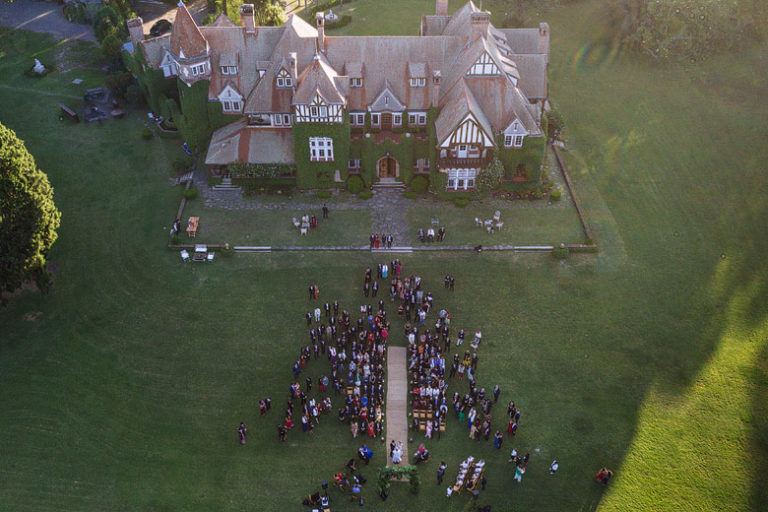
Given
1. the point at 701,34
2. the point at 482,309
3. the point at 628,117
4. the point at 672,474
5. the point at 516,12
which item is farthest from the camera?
the point at 516,12

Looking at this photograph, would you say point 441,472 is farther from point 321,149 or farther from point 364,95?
point 364,95

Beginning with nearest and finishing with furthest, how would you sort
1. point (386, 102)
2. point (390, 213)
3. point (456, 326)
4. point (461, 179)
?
point (456, 326), point (390, 213), point (386, 102), point (461, 179)

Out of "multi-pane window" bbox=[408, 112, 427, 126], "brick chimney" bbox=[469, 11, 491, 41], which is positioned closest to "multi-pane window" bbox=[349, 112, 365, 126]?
"multi-pane window" bbox=[408, 112, 427, 126]

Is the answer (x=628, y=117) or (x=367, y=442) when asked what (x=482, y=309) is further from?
(x=628, y=117)

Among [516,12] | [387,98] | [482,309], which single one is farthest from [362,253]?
[516,12]

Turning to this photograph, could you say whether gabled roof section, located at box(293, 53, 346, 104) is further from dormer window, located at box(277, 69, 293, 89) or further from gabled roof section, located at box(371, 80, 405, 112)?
gabled roof section, located at box(371, 80, 405, 112)

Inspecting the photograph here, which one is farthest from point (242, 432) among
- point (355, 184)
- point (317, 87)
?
point (317, 87)

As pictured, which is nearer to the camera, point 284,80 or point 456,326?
point 456,326
